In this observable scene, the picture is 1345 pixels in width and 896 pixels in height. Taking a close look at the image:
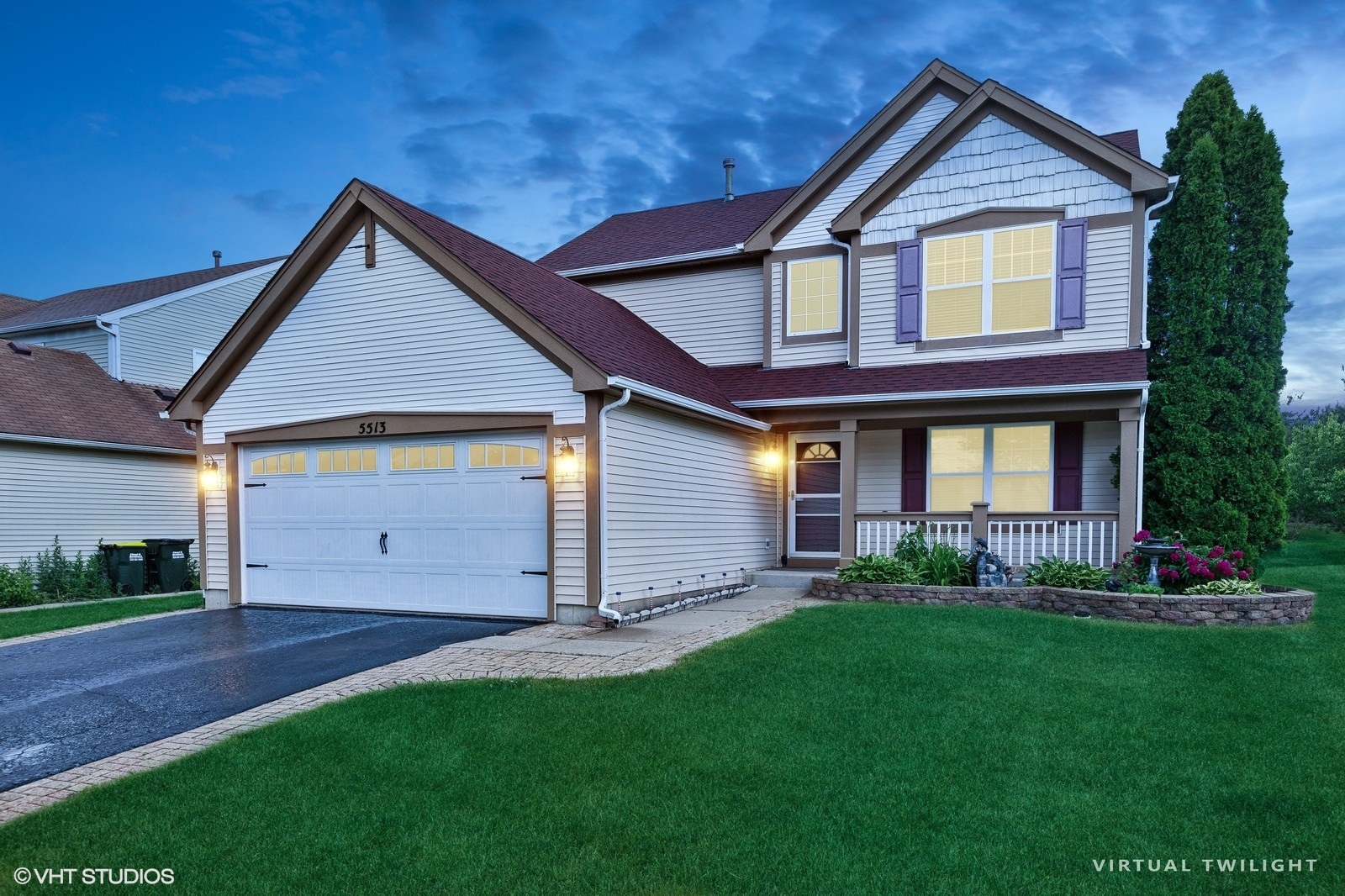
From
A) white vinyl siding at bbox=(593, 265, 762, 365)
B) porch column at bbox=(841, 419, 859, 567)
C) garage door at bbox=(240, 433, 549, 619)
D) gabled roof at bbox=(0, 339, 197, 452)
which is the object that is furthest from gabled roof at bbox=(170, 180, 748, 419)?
gabled roof at bbox=(0, 339, 197, 452)

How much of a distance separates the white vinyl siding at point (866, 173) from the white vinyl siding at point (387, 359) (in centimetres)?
622

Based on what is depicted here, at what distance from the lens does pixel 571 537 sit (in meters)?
9.74

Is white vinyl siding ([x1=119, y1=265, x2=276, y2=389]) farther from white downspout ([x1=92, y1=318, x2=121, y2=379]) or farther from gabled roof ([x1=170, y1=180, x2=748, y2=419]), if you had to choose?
gabled roof ([x1=170, y1=180, x2=748, y2=419])

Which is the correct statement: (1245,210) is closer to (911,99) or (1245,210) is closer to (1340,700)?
(911,99)

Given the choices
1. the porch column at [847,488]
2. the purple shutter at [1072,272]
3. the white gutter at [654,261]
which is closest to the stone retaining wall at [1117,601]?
the porch column at [847,488]

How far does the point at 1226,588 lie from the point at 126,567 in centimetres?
1838

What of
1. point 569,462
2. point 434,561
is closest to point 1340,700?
point 569,462

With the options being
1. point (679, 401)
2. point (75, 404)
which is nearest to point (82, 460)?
point (75, 404)

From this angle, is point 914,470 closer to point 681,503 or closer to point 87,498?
point 681,503

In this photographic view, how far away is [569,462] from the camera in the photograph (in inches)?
380

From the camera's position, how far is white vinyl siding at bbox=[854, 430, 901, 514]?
1362cm

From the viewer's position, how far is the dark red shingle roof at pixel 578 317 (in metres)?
10.2

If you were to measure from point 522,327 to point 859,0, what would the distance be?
69.9 feet

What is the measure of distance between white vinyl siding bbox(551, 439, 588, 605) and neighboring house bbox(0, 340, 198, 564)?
1189 cm
